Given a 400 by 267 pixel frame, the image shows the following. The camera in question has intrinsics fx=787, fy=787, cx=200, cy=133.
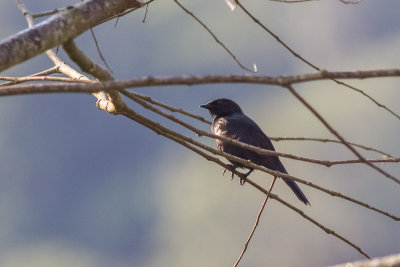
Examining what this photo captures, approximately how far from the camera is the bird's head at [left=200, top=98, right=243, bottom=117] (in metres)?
10.8

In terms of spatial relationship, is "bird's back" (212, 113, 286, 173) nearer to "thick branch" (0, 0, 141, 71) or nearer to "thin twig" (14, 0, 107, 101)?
"thin twig" (14, 0, 107, 101)

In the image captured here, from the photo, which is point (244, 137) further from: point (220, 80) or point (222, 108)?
point (220, 80)

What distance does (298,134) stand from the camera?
15988cm

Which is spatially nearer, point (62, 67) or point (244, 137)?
point (62, 67)

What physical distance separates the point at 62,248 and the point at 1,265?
17299mm

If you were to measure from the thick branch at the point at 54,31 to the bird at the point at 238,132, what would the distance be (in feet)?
15.5

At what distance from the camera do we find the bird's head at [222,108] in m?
10.8

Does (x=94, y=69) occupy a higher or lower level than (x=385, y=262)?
higher

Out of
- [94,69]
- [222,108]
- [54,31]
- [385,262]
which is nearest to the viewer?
[385,262]

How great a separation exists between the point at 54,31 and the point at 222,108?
704 centimetres

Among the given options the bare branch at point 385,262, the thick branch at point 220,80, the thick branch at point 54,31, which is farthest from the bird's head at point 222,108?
the bare branch at point 385,262

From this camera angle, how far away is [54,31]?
3844mm

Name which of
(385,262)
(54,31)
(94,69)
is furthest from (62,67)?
(385,262)

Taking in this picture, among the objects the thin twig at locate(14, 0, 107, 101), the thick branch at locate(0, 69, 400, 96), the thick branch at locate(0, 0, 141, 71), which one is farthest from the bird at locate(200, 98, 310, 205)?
the thick branch at locate(0, 69, 400, 96)
